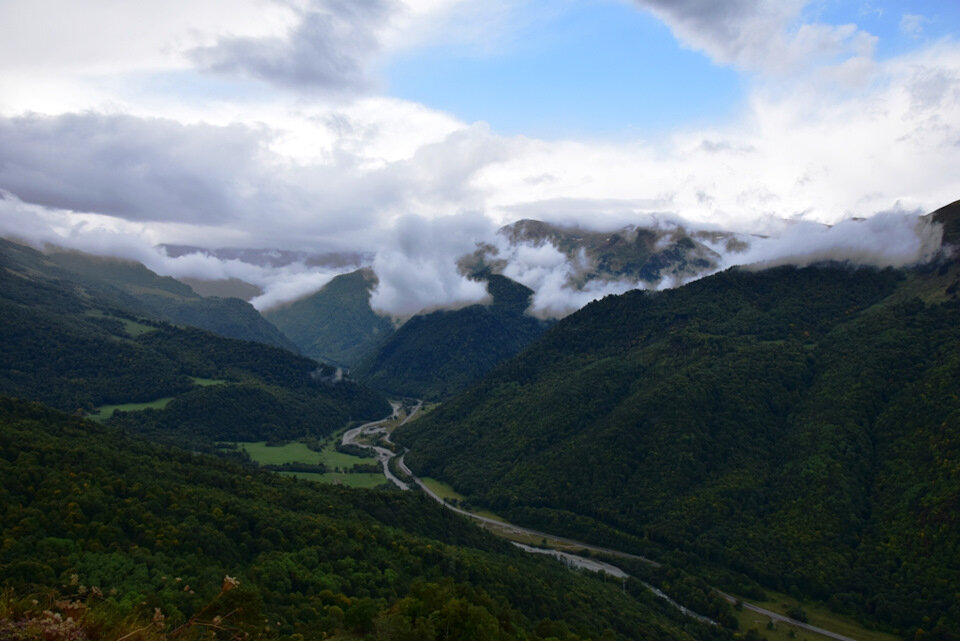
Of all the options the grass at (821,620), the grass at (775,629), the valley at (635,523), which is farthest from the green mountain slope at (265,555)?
the grass at (821,620)

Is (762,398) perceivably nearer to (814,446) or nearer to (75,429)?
(814,446)

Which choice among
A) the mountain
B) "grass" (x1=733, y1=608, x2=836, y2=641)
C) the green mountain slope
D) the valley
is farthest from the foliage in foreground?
the green mountain slope

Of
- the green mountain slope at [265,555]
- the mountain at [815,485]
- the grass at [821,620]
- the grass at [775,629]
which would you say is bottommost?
the grass at [775,629]

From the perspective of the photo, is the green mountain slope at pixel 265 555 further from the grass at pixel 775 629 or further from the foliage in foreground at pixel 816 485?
the foliage in foreground at pixel 816 485

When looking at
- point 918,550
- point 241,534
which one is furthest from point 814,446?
point 241,534

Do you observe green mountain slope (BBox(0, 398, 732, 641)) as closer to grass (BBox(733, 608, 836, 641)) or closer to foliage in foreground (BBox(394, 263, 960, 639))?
grass (BBox(733, 608, 836, 641))

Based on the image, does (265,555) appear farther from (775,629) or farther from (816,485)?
(816,485)
